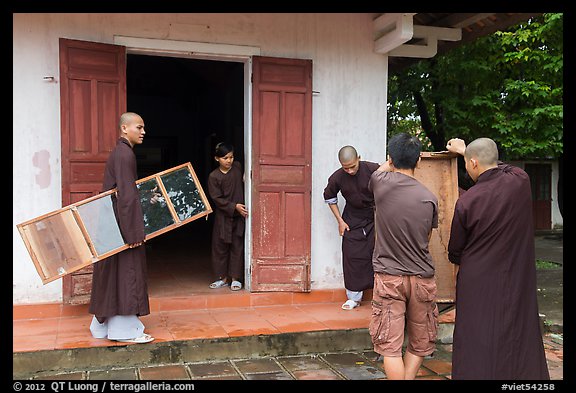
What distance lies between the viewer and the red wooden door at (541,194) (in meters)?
17.1

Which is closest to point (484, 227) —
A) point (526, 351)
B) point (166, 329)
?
point (526, 351)

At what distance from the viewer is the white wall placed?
4.88m

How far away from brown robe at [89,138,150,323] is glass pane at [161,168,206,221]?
410 millimetres

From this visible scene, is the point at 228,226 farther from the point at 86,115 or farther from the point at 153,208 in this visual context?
the point at 86,115

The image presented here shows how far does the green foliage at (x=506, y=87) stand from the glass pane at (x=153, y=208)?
21.5ft

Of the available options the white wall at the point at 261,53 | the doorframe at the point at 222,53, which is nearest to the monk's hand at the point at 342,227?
the white wall at the point at 261,53

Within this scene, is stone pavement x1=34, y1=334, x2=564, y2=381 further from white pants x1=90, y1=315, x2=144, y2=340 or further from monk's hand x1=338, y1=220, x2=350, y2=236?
monk's hand x1=338, y1=220, x2=350, y2=236

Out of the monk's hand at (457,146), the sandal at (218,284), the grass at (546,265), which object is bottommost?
the grass at (546,265)

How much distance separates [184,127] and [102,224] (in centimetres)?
897

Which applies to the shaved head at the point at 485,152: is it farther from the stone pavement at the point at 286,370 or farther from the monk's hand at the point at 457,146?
the stone pavement at the point at 286,370

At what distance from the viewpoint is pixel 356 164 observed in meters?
5.25

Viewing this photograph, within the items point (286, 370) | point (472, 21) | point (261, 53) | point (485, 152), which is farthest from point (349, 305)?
point (472, 21)
